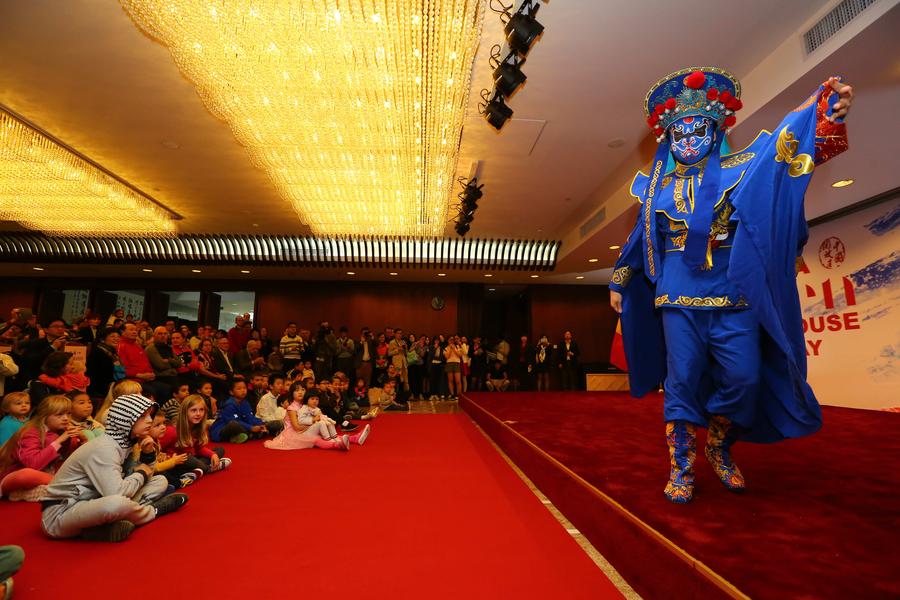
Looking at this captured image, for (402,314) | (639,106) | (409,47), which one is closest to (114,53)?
(409,47)

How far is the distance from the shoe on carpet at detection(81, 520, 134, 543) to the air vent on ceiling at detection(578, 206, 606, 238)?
6.08m

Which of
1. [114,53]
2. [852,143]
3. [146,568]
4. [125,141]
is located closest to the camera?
[146,568]

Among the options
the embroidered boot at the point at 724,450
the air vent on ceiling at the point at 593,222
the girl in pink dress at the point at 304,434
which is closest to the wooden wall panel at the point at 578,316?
the air vent on ceiling at the point at 593,222

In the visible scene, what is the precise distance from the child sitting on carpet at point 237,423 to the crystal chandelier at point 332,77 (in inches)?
82.2

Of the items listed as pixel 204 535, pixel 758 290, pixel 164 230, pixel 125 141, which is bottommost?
pixel 204 535

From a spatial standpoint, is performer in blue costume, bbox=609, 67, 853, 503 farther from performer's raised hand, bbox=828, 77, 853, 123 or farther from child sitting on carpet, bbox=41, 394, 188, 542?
child sitting on carpet, bbox=41, 394, 188, 542

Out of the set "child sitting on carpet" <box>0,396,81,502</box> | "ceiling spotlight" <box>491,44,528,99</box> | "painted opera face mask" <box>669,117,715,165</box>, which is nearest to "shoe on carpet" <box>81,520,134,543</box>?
"child sitting on carpet" <box>0,396,81,502</box>

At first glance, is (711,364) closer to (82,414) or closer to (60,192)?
(82,414)

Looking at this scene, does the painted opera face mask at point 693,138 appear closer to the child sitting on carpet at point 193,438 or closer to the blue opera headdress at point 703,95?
the blue opera headdress at point 703,95

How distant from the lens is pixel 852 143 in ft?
13.3

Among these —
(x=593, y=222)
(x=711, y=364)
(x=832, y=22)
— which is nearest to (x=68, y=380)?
(x=711, y=364)

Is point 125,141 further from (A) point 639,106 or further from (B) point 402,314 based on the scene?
(B) point 402,314

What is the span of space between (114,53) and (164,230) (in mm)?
3577

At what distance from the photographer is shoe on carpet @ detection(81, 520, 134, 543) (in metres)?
1.73
